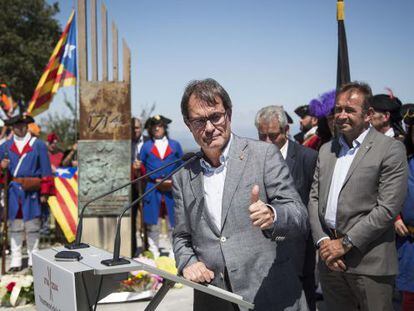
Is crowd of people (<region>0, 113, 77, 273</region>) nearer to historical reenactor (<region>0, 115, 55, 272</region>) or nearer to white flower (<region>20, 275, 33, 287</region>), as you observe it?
historical reenactor (<region>0, 115, 55, 272</region>)

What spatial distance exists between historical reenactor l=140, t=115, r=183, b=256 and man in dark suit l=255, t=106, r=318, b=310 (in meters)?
4.02

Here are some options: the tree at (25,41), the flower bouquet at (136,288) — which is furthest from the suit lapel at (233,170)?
the tree at (25,41)

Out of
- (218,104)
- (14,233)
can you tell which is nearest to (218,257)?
(218,104)

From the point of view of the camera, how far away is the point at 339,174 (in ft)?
10.8

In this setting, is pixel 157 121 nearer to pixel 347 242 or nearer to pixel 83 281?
pixel 347 242

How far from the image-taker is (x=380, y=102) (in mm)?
4805

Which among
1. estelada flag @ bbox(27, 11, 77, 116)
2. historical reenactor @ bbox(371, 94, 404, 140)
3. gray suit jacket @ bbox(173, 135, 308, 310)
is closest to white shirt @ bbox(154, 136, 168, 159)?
estelada flag @ bbox(27, 11, 77, 116)

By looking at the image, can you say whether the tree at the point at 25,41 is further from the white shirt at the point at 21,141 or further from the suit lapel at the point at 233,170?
the suit lapel at the point at 233,170

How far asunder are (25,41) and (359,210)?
2493cm

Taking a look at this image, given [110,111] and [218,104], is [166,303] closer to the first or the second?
[110,111]

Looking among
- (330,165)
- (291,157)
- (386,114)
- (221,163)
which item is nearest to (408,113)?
(386,114)

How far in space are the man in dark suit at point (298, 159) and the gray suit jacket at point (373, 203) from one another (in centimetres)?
77

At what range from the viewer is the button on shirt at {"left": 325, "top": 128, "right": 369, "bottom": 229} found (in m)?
3.26

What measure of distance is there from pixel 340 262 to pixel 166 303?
295 cm
